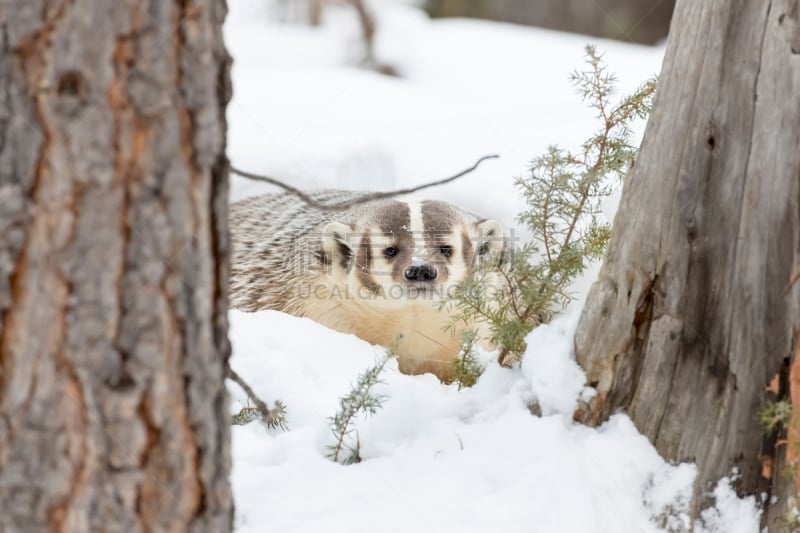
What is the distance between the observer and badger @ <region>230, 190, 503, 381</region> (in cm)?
381

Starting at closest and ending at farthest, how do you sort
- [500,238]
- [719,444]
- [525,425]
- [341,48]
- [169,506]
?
[169,506] < [719,444] < [525,425] < [500,238] < [341,48]

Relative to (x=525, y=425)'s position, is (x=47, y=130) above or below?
above

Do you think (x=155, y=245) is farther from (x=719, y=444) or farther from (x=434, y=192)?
(x=434, y=192)

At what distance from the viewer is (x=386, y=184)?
4.70 meters

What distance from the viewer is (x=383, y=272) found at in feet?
12.8

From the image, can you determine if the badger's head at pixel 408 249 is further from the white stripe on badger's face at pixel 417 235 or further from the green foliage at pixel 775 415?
the green foliage at pixel 775 415

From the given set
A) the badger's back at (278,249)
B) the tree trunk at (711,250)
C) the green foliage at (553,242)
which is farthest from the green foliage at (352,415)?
the badger's back at (278,249)

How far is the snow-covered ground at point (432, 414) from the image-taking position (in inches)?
74.0

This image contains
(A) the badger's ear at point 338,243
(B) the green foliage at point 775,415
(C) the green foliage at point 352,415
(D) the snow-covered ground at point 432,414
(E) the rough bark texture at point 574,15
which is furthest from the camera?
(E) the rough bark texture at point 574,15

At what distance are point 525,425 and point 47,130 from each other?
130cm

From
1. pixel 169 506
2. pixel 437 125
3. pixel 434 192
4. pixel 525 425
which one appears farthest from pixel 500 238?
pixel 169 506

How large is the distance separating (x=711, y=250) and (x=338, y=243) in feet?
7.90

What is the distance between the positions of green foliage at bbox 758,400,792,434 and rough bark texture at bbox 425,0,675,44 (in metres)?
7.30

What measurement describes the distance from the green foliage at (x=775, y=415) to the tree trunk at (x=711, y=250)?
3cm
